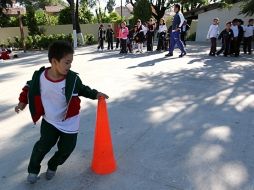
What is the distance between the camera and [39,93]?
298cm

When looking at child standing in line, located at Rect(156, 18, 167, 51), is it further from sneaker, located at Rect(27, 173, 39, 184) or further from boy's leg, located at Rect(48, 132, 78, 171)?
sneaker, located at Rect(27, 173, 39, 184)

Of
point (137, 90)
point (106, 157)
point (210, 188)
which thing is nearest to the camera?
point (210, 188)

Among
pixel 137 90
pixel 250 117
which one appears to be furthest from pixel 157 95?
pixel 250 117

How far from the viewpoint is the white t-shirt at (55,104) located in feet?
9.67

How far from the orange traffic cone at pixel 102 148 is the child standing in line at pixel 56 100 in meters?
0.32

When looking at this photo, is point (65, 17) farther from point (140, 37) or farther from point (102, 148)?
point (102, 148)

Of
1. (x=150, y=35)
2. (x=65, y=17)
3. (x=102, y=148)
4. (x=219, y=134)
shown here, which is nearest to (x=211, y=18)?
(x=65, y=17)

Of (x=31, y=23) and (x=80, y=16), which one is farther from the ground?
(x=80, y=16)

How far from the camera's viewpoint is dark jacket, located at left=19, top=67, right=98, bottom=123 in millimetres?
2961

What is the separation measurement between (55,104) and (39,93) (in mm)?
168

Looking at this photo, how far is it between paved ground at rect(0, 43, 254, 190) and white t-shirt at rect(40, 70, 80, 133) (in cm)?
60

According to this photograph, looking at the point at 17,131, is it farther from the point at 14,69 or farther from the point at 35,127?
the point at 14,69

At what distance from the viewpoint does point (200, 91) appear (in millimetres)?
6887

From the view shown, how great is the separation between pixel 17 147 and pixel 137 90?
334 centimetres
